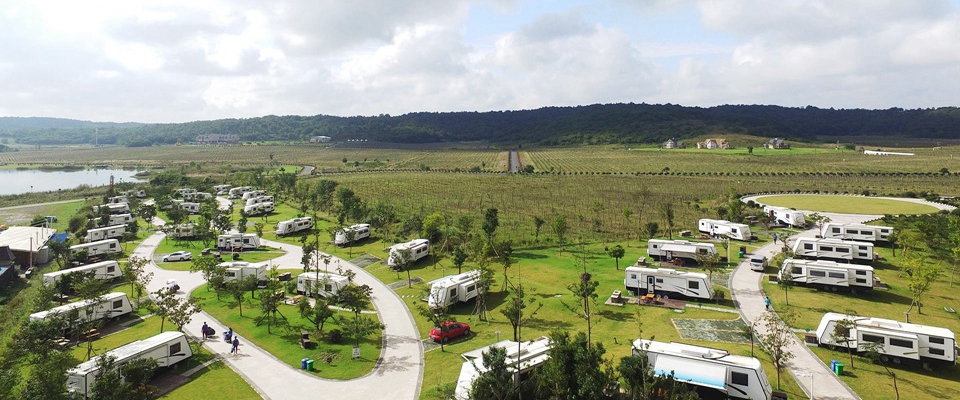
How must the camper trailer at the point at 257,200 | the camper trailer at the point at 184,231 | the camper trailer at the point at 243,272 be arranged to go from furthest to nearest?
the camper trailer at the point at 257,200 < the camper trailer at the point at 184,231 < the camper trailer at the point at 243,272

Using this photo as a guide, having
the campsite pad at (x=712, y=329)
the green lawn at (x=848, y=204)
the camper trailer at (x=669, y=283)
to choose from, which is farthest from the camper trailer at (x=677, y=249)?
the green lawn at (x=848, y=204)

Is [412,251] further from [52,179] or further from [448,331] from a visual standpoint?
[52,179]

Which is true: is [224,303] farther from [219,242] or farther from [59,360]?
[219,242]

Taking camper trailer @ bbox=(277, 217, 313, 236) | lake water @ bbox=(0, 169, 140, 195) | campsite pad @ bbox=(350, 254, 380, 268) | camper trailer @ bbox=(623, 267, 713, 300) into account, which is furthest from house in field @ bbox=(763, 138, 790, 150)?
lake water @ bbox=(0, 169, 140, 195)

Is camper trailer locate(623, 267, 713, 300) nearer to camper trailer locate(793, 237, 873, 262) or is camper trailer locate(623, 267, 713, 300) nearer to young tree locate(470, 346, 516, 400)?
camper trailer locate(793, 237, 873, 262)

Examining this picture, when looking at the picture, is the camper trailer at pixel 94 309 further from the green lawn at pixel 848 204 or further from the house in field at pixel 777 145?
the house in field at pixel 777 145

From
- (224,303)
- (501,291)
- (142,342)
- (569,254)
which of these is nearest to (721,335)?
(501,291)
